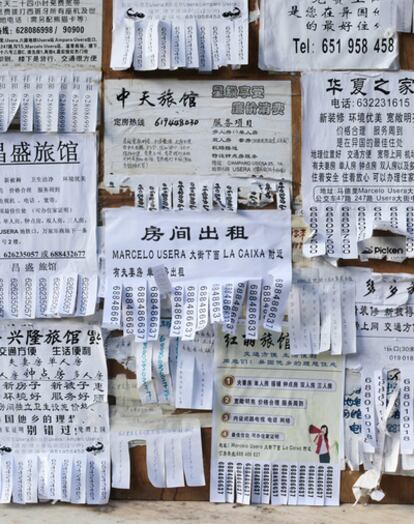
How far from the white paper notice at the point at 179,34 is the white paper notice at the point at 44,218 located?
22cm

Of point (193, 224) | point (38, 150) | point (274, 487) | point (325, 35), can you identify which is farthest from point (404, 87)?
point (274, 487)

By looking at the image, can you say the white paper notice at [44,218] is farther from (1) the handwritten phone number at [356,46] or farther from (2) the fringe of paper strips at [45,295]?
(1) the handwritten phone number at [356,46]

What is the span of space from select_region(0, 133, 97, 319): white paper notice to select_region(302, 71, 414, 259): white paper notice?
509 millimetres

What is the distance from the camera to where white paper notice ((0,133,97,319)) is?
1.43 metres

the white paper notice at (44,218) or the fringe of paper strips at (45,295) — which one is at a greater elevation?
the white paper notice at (44,218)

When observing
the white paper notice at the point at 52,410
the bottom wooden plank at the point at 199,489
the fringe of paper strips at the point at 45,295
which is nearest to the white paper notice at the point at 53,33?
the fringe of paper strips at the point at 45,295

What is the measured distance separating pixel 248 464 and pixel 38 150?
0.88 metres

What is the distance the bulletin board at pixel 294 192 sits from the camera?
1412 mm

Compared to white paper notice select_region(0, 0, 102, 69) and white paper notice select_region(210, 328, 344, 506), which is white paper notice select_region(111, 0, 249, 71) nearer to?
white paper notice select_region(0, 0, 102, 69)

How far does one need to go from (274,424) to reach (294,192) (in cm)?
54

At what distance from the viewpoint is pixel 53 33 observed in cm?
143

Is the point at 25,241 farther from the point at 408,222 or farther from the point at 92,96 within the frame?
the point at 408,222

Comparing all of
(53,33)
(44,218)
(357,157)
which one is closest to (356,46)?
(357,157)

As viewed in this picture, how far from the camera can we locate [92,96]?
1.42 meters
